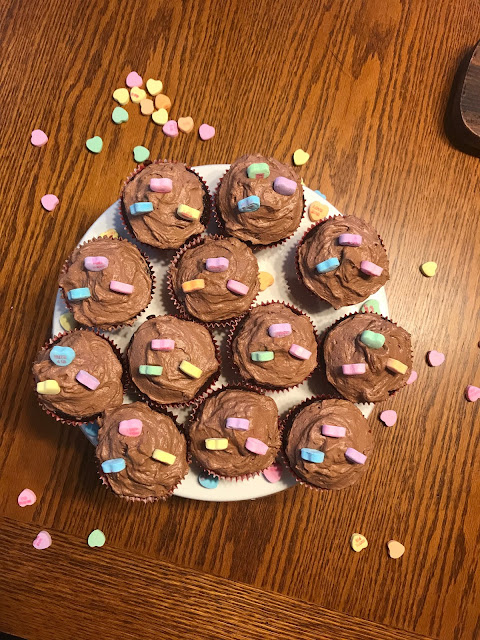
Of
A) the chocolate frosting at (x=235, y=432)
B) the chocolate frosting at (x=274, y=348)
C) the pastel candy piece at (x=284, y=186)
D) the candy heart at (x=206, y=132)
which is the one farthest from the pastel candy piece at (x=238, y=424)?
the candy heart at (x=206, y=132)

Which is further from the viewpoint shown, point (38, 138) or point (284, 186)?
point (38, 138)

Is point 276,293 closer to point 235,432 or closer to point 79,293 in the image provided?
point 235,432

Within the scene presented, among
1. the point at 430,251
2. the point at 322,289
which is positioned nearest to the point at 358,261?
the point at 322,289

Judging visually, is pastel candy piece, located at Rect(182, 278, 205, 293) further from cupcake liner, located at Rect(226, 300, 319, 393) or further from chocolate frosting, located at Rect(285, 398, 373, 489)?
chocolate frosting, located at Rect(285, 398, 373, 489)

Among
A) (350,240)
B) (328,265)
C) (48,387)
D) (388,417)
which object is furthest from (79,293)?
(388,417)

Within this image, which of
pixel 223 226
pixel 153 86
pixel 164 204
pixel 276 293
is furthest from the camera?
pixel 153 86

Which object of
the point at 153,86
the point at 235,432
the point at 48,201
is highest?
the point at 153,86
